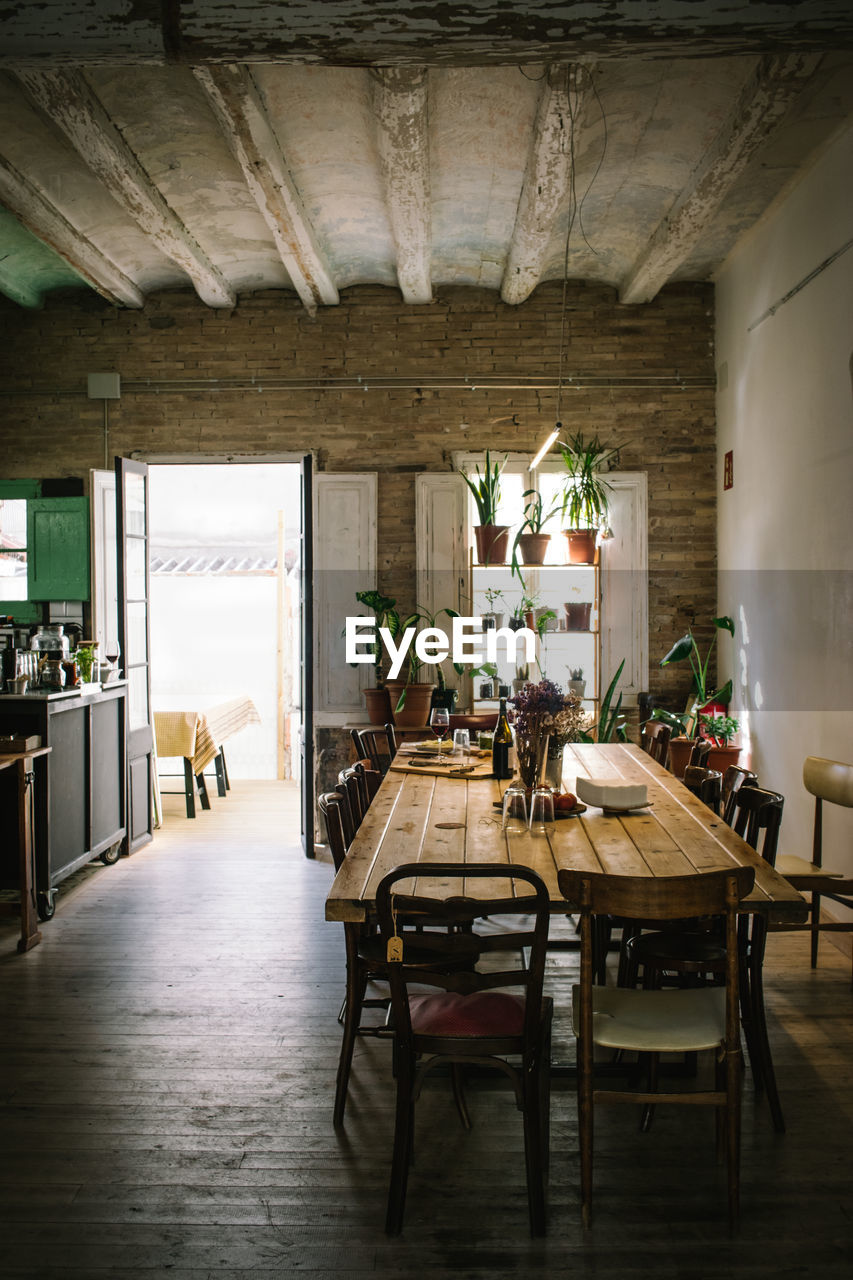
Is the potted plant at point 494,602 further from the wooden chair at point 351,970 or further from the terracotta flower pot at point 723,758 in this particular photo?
the wooden chair at point 351,970

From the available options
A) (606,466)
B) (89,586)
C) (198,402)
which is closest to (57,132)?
(198,402)

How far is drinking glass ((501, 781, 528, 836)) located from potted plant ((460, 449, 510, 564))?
3.39m

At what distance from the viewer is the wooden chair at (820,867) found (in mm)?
3988

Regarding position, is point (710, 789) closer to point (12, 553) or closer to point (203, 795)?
point (203, 795)

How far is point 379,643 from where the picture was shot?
275 inches

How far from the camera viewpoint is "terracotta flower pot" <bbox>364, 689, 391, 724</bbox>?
22.5 ft

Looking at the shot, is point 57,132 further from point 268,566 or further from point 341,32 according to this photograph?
point 268,566

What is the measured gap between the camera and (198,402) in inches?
281

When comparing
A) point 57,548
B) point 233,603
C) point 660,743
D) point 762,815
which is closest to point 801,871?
point 762,815

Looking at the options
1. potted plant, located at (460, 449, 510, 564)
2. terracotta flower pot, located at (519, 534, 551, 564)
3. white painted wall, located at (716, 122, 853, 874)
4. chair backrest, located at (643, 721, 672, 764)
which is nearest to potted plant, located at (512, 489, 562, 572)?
terracotta flower pot, located at (519, 534, 551, 564)

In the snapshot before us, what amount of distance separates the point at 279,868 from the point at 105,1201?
138 inches

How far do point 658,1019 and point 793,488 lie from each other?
3.60 metres

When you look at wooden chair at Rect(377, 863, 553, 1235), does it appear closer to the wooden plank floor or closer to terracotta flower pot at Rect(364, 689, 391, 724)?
the wooden plank floor

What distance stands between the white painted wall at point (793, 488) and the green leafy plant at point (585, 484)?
0.83m
